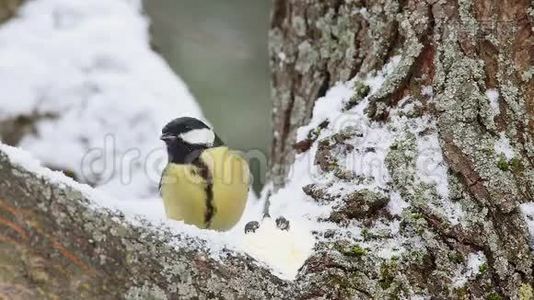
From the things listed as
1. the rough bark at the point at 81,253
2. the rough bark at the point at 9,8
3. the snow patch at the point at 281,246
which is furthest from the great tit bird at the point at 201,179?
the rough bark at the point at 9,8

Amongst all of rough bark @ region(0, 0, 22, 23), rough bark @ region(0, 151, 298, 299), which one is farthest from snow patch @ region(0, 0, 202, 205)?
rough bark @ region(0, 151, 298, 299)

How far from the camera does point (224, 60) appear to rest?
12.3ft

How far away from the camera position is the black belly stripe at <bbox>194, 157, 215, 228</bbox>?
5.61ft

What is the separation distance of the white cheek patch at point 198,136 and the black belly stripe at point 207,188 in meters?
0.05

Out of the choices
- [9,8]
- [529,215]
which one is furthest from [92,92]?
[529,215]

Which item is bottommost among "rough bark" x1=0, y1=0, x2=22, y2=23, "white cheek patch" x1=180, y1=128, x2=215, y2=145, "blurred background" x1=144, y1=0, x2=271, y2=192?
"white cheek patch" x1=180, y1=128, x2=215, y2=145

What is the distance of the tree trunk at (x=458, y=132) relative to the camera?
123cm

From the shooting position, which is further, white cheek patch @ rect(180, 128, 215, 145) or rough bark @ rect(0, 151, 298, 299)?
white cheek patch @ rect(180, 128, 215, 145)

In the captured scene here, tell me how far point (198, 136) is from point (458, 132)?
2.12 ft

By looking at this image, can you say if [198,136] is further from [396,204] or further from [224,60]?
[224,60]

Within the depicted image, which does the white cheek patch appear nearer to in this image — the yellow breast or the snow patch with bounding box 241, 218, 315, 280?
the yellow breast

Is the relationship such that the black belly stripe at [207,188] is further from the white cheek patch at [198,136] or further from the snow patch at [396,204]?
the snow patch at [396,204]

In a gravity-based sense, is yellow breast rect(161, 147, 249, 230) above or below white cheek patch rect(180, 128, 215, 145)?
below

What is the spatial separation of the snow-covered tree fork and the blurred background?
2072 millimetres
